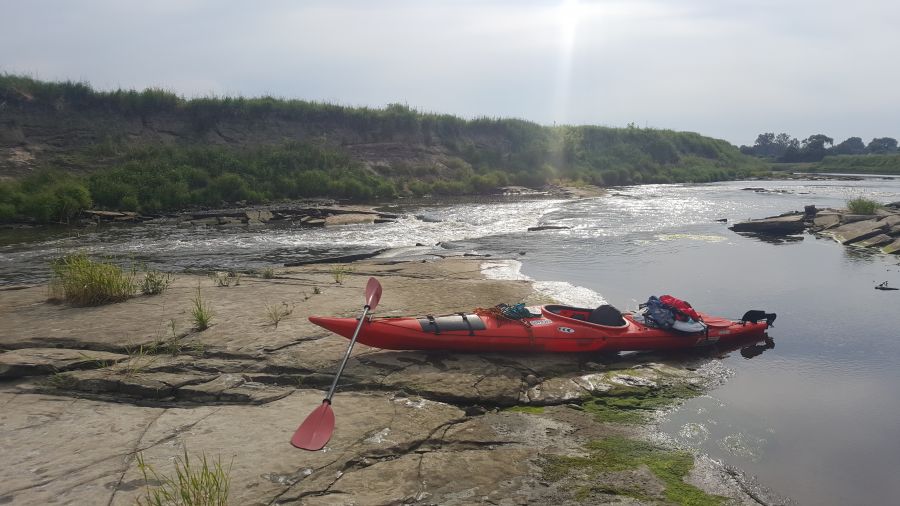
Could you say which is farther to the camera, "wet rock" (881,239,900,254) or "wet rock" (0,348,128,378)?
"wet rock" (881,239,900,254)

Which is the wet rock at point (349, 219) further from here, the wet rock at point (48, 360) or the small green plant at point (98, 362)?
the small green plant at point (98, 362)

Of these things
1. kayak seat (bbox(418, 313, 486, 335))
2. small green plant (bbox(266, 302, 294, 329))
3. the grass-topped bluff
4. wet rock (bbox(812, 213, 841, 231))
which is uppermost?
the grass-topped bluff

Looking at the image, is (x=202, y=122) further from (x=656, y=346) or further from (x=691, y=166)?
(x=691, y=166)

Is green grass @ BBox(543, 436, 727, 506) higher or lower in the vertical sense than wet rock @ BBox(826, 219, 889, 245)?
lower

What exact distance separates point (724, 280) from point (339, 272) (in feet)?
21.5

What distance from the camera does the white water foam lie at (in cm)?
800

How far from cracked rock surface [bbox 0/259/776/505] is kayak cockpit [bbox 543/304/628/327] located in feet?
1.52

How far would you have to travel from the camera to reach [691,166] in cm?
4231

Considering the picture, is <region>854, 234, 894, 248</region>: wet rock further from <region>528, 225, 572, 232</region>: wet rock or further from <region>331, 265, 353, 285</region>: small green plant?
<region>331, 265, 353, 285</region>: small green plant

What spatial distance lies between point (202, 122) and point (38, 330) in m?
20.5

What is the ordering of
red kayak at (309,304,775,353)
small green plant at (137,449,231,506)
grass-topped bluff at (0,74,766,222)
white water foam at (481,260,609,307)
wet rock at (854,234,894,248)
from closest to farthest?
small green plant at (137,449,231,506) < red kayak at (309,304,775,353) < white water foam at (481,260,609,307) < wet rock at (854,234,894,248) < grass-topped bluff at (0,74,766,222)

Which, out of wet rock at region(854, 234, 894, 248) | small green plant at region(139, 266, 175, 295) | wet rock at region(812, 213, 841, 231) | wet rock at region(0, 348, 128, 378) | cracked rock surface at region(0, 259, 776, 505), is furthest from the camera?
wet rock at region(812, 213, 841, 231)

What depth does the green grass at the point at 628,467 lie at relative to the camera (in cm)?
353

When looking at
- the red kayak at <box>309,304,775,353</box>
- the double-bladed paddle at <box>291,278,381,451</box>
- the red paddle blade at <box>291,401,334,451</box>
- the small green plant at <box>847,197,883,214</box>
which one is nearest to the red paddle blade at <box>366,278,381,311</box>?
the red kayak at <box>309,304,775,353</box>
